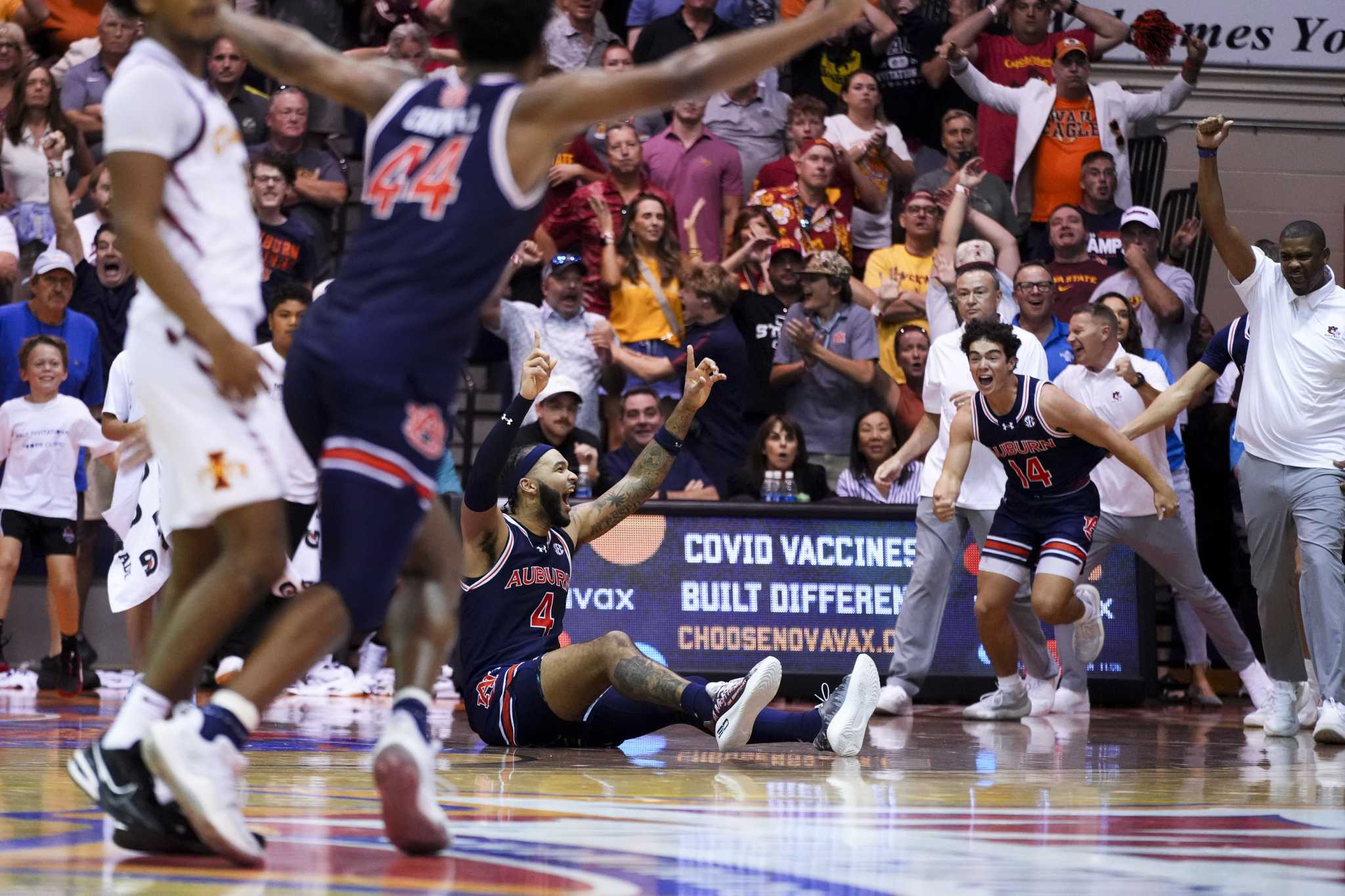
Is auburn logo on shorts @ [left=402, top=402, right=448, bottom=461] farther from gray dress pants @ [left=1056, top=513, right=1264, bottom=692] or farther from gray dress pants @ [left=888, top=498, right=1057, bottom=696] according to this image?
gray dress pants @ [left=1056, top=513, right=1264, bottom=692]

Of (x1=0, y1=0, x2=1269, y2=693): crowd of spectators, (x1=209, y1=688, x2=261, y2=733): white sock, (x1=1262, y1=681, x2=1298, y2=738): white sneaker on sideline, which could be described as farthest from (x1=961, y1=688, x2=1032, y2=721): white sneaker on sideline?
(x1=209, y1=688, x2=261, y2=733): white sock

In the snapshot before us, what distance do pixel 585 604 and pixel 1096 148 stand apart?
551 cm

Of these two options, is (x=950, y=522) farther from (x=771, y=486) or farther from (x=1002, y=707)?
(x=771, y=486)

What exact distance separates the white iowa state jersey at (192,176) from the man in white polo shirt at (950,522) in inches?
230

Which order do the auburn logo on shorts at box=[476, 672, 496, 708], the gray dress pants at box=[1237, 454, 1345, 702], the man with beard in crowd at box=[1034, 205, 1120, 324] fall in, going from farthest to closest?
Answer: the man with beard in crowd at box=[1034, 205, 1120, 324] < the gray dress pants at box=[1237, 454, 1345, 702] < the auburn logo on shorts at box=[476, 672, 496, 708]

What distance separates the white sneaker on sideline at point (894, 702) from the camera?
891 centimetres

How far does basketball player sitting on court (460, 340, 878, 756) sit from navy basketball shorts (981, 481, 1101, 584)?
105 inches

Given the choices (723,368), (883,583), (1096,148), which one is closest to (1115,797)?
(883,583)

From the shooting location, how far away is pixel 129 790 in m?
3.38

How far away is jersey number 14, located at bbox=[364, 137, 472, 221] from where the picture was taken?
3475 millimetres

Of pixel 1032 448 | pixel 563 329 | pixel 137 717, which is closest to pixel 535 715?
pixel 137 717

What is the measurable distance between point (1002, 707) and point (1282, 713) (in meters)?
1.48

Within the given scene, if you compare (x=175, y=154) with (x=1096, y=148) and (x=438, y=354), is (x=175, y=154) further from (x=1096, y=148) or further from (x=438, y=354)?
(x=1096, y=148)

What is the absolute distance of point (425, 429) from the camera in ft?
11.3
